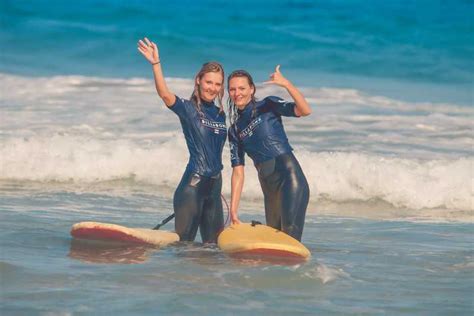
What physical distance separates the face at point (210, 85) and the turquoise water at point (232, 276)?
110 centimetres

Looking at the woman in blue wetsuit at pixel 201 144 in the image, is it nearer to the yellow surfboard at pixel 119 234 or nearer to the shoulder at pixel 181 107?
the shoulder at pixel 181 107

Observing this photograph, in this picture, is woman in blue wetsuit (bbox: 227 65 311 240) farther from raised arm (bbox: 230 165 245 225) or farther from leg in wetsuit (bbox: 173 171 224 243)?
leg in wetsuit (bbox: 173 171 224 243)

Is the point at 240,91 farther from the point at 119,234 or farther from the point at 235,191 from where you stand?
the point at 119,234

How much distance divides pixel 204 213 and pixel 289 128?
7.26 meters

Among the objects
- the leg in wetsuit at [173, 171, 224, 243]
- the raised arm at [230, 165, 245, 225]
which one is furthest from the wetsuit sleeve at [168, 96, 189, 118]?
the raised arm at [230, 165, 245, 225]

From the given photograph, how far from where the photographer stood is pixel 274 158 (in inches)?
302

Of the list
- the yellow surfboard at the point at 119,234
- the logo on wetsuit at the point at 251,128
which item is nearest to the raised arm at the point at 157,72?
the logo on wetsuit at the point at 251,128

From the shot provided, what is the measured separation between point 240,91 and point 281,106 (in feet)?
1.01

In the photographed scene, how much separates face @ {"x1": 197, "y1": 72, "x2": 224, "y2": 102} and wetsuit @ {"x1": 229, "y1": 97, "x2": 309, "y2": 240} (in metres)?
0.23

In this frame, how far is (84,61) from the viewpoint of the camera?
23.8 m

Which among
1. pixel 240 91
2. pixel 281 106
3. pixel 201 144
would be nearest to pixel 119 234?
pixel 201 144

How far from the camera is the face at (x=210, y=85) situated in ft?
25.2

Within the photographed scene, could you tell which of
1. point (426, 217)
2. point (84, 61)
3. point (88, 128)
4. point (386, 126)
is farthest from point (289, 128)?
point (84, 61)

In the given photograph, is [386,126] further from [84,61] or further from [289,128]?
[84,61]
